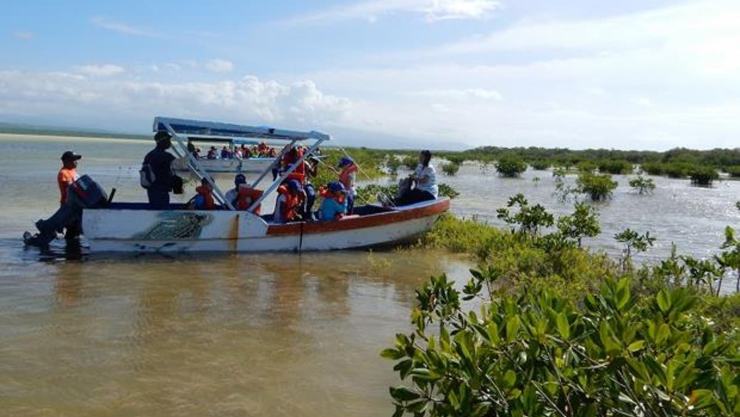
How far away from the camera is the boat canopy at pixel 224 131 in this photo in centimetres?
977

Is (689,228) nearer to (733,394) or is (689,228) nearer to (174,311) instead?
(174,311)

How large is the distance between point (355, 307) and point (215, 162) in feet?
67.6

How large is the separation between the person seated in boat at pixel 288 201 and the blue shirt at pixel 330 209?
17.4 inches

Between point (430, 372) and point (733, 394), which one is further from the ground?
point (733, 394)

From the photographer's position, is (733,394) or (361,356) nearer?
(733,394)

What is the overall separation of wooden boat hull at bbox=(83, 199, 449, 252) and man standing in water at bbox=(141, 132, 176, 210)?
0.50 metres

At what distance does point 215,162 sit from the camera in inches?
1047

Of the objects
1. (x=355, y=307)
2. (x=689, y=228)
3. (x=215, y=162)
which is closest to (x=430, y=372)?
(x=355, y=307)

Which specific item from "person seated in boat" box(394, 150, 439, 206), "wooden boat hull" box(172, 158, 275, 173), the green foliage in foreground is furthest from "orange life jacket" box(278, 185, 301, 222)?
"wooden boat hull" box(172, 158, 275, 173)

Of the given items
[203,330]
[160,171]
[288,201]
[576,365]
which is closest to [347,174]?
[288,201]

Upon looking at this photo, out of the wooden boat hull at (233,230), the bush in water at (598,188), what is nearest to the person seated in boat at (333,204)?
the wooden boat hull at (233,230)

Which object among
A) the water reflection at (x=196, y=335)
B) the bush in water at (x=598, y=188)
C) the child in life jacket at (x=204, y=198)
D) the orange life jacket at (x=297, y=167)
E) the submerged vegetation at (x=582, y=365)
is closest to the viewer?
the submerged vegetation at (x=582, y=365)

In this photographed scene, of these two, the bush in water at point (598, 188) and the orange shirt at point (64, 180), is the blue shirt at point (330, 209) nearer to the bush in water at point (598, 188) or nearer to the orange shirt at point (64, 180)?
the orange shirt at point (64, 180)

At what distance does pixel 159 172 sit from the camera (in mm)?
9766
